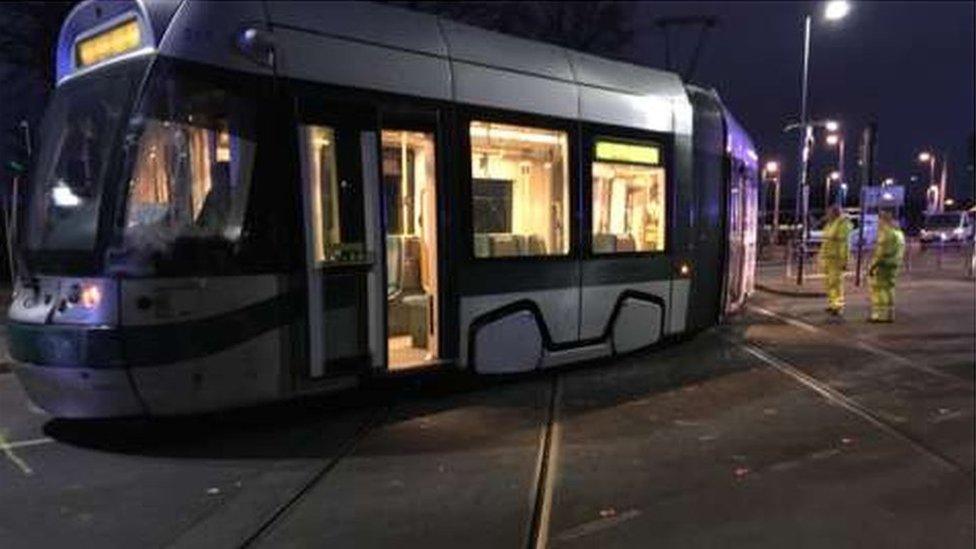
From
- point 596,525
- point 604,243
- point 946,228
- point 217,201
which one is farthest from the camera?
point 946,228

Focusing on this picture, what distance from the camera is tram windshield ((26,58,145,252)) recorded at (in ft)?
26.7

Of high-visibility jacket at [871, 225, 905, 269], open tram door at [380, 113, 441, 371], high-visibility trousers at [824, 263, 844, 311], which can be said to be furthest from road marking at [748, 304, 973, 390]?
open tram door at [380, 113, 441, 371]

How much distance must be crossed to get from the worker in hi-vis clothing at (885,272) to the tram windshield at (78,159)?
13041 mm

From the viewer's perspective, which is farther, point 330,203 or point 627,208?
point 627,208

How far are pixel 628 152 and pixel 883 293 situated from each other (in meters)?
7.45

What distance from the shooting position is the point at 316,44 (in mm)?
9016

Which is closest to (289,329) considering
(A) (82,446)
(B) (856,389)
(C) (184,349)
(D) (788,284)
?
(C) (184,349)

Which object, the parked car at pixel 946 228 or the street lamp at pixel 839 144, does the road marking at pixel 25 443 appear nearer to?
the street lamp at pixel 839 144

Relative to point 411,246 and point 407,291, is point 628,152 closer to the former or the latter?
point 411,246

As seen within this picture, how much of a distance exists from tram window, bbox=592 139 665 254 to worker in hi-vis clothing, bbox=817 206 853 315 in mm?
7204

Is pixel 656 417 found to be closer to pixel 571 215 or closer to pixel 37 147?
pixel 571 215

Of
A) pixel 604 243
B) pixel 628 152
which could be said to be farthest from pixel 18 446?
pixel 628 152

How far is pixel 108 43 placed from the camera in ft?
28.4

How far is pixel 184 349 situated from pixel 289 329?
877 mm
